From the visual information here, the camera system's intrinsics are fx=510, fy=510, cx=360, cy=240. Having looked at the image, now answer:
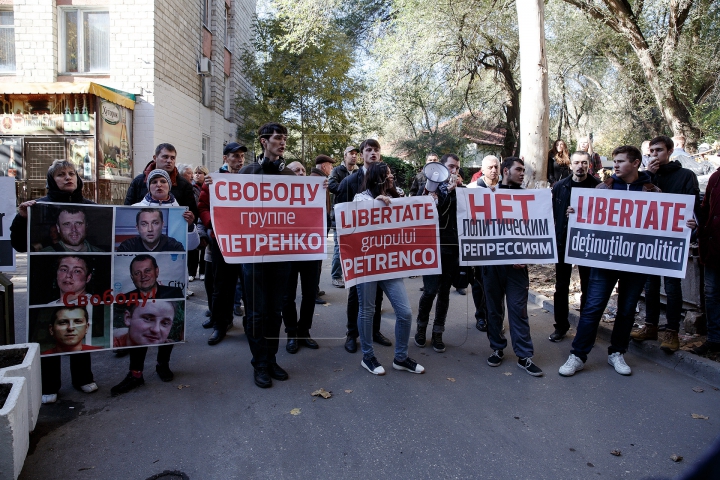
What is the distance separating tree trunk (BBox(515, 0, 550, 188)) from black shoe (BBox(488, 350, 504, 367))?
15.3 ft

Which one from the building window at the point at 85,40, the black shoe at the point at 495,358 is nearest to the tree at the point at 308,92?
the building window at the point at 85,40

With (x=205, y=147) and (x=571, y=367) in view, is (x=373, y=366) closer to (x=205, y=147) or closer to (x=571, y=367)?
(x=571, y=367)

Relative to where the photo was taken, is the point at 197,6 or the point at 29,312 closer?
the point at 29,312

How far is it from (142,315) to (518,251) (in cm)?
344

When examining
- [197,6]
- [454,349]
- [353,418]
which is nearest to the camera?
[353,418]

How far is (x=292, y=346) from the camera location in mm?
5250

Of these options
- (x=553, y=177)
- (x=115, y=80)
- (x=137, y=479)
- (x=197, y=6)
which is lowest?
(x=137, y=479)

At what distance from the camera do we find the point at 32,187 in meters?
14.0

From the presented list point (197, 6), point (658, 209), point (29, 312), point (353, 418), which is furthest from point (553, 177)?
point (197, 6)

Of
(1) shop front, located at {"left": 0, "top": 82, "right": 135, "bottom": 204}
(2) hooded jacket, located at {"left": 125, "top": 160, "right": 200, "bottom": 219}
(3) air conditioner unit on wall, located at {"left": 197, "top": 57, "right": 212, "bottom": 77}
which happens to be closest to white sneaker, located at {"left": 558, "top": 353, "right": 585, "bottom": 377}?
(2) hooded jacket, located at {"left": 125, "top": 160, "right": 200, "bottom": 219}

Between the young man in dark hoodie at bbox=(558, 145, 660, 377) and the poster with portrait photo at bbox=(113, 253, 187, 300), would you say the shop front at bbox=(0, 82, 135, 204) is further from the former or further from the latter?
the young man in dark hoodie at bbox=(558, 145, 660, 377)

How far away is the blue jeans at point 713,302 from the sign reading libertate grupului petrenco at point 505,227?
1.40 meters

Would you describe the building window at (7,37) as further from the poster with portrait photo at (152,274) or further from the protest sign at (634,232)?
the protest sign at (634,232)

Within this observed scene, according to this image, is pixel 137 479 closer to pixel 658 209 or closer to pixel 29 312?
pixel 29 312
